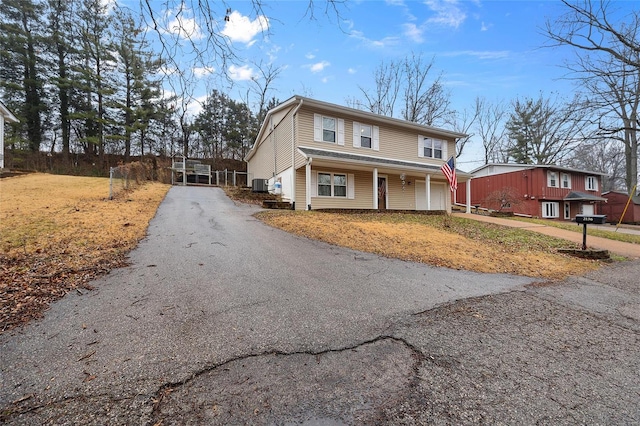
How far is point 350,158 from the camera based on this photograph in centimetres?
1345

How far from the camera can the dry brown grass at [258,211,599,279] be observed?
5.96 metres

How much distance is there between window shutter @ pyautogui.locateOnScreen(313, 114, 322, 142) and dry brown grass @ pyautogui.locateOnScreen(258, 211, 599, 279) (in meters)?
5.08

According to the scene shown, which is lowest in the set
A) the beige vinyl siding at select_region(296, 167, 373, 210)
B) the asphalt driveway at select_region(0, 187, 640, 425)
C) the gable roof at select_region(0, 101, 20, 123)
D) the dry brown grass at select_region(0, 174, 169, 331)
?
the asphalt driveway at select_region(0, 187, 640, 425)

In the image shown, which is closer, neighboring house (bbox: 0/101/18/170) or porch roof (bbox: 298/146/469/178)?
porch roof (bbox: 298/146/469/178)

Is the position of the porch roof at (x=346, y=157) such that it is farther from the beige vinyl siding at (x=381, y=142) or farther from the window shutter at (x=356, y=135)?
the window shutter at (x=356, y=135)

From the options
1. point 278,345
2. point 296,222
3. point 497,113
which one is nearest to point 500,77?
point 296,222

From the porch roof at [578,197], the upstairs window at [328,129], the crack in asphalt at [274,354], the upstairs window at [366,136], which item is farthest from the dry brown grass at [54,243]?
the porch roof at [578,197]

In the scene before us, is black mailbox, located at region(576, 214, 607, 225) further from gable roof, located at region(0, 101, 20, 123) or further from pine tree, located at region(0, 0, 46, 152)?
pine tree, located at region(0, 0, 46, 152)

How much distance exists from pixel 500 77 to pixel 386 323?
34.2 ft

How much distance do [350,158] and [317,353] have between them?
11.9 m

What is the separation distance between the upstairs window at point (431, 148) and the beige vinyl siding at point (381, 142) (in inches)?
9.9

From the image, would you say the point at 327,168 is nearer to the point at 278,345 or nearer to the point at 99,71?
the point at 278,345

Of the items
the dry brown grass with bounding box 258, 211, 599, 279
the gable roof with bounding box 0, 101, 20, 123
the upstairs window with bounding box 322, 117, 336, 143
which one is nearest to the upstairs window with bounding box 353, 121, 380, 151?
the upstairs window with bounding box 322, 117, 336, 143

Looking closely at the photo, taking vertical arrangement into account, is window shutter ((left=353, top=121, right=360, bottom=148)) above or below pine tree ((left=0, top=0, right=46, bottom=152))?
below
